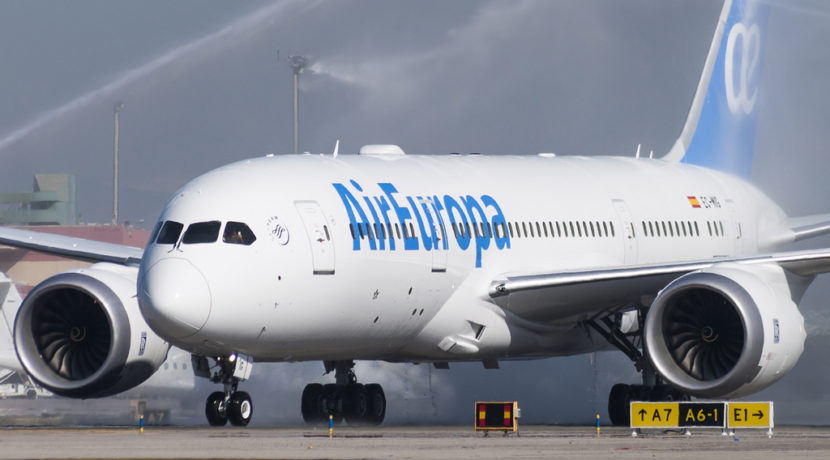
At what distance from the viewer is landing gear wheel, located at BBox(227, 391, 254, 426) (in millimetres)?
24641

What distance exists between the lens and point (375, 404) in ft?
97.7


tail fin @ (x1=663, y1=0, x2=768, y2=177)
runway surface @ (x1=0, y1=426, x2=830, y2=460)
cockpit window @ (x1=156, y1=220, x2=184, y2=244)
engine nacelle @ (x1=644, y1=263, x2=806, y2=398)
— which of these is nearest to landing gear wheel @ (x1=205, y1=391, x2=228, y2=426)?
runway surface @ (x1=0, y1=426, x2=830, y2=460)

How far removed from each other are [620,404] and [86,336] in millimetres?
9995

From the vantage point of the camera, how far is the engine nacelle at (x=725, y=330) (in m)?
24.4

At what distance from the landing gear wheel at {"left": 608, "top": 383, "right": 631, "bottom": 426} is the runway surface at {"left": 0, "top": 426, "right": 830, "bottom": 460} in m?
5.66

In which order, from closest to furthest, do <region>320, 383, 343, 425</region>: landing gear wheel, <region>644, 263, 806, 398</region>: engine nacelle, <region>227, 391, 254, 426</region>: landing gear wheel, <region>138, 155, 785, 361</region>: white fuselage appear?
<region>138, 155, 785, 361</region>: white fuselage
<region>644, 263, 806, 398</region>: engine nacelle
<region>227, 391, 254, 426</region>: landing gear wheel
<region>320, 383, 343, 425</region>: landing gear wheel

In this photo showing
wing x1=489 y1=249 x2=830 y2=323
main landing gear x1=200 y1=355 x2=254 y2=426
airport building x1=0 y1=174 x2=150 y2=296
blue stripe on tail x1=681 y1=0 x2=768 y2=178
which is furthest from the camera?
airport building x1=0 y1=174 x2=150 y2=296

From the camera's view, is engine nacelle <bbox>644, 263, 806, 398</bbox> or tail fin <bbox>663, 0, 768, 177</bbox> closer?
engine nacelle <bbox>644, 263, 806, 398</bbox>

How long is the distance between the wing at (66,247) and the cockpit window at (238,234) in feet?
19.6

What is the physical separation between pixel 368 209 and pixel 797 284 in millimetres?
6745

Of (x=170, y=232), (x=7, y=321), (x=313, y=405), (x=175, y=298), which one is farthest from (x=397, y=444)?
(x=7, y=321)

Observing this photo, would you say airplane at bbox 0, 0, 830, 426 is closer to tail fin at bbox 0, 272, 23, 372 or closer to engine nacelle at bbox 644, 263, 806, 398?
engine nacelle at bbox 644, 263, 806, 398

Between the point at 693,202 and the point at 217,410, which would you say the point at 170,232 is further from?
the point at 693,202

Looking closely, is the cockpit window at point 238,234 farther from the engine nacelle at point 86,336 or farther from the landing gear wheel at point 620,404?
the landing gear wheel at point 620,404
